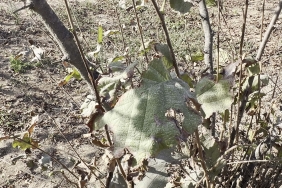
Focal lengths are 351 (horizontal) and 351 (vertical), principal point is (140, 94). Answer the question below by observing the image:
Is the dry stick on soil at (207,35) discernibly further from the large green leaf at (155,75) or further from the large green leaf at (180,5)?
the large green leaf at (155,75)

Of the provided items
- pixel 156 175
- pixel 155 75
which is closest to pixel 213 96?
pixel 155 75

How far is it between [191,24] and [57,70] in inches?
88.9

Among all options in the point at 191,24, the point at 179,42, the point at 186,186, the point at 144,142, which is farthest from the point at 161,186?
the point at 191,24

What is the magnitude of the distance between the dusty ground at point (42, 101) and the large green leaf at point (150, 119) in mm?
1081

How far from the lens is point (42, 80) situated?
3953 millimetres

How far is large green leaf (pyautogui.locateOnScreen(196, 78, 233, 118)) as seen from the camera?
88 cm

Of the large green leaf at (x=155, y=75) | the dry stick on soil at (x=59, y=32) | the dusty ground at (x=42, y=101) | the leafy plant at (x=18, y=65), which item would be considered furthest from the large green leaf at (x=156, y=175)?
the leafy plant at (x=18, y=65)

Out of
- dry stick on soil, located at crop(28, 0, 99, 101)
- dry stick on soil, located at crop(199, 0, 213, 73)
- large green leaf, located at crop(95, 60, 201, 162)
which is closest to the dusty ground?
dry stick on soil, located at crop(199, 0, 213, 73)

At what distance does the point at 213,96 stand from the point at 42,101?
2953mm

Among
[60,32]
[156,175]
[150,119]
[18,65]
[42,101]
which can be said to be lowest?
[156,175]

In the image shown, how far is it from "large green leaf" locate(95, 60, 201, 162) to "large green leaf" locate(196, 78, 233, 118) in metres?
0.12

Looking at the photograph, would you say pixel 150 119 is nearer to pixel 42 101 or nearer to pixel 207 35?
pixel 207 35

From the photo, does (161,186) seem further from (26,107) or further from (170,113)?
(26,107)

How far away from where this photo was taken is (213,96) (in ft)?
Answer: 2.92
